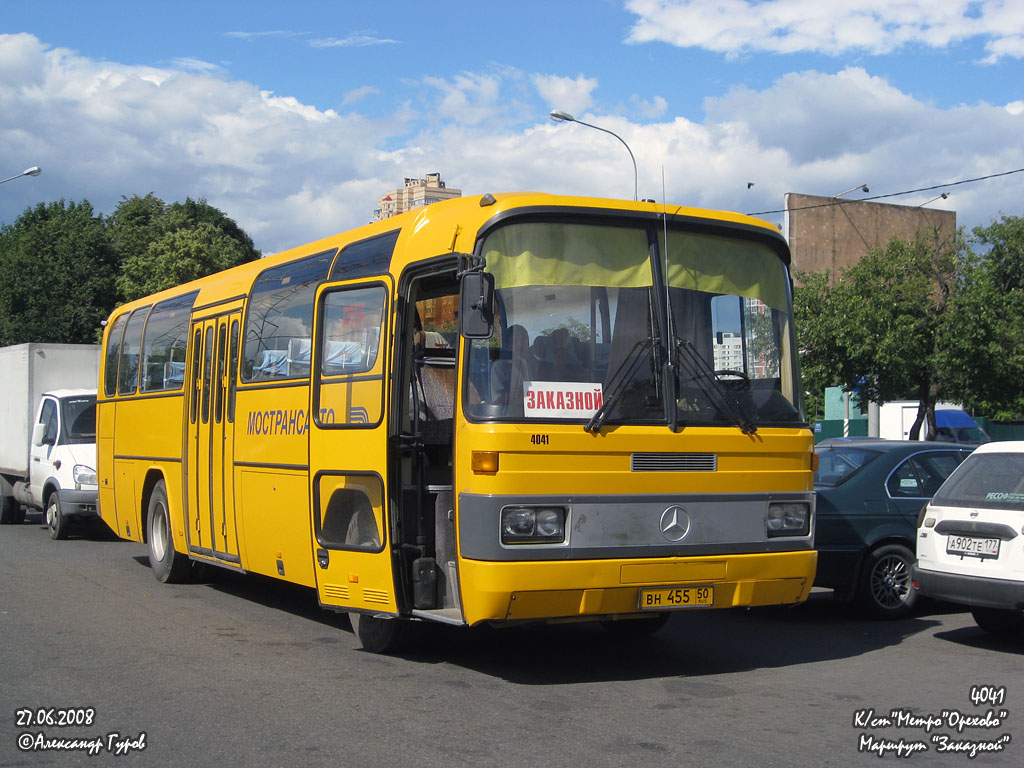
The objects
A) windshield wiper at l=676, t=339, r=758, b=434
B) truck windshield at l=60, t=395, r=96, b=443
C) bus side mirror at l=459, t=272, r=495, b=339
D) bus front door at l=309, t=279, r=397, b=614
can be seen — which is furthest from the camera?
truck windshield at l=60, t=395, r=96, b=443

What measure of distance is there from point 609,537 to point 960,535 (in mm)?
3315

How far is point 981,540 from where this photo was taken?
847 cm

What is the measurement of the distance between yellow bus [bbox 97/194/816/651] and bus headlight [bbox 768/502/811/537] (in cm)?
2

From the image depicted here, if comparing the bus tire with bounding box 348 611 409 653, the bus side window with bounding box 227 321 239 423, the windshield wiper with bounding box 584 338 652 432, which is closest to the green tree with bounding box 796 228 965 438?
the bus side window with bounding box 227 321 239 423

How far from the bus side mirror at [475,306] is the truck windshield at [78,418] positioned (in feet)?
40.8

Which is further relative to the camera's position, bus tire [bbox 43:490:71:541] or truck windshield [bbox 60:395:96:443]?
truck windshield [bbox 60:395:96:443]

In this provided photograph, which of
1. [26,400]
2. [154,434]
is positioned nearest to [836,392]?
[26,400]

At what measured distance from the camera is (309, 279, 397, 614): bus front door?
786 centimetres

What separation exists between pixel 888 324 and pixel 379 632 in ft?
88.7

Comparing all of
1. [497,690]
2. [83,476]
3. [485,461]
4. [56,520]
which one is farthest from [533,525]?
[56,520]

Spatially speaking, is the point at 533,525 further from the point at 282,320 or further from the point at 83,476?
the point at 83,476

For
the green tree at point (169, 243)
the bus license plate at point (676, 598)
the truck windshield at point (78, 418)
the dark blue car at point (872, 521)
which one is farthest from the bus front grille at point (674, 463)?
the green tree at point (169, 243)

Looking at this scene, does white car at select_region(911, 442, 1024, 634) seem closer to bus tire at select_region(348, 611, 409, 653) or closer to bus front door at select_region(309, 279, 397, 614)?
bus tire at select_region(348, 611, 409, 653)

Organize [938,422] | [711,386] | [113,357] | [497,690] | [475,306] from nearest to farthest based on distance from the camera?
[475,306] → [497,690] → [711,386] → [113,357] → [938,422]
